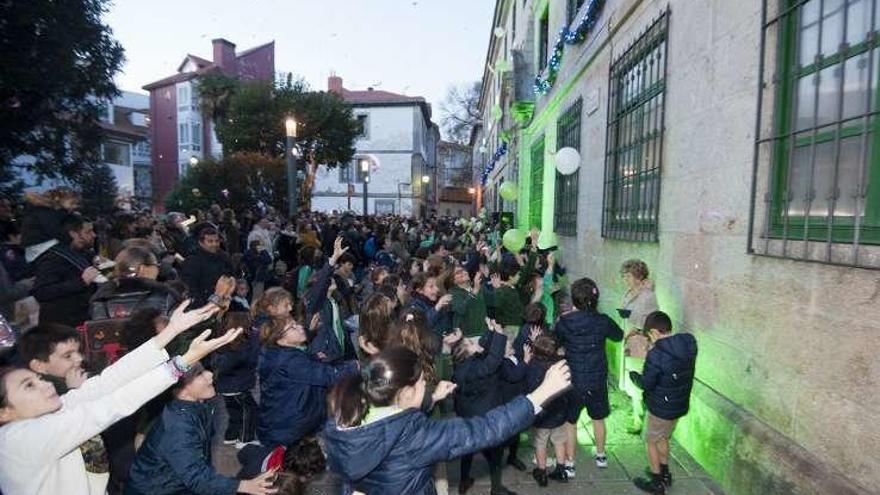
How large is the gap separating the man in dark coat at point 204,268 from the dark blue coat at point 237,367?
1.23 metres

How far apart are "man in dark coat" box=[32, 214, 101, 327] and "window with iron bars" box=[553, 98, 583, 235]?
646cm

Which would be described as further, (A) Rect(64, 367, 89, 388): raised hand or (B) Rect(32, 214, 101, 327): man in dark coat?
(B) Rect(32, 214, 101, 327): man in dark coat

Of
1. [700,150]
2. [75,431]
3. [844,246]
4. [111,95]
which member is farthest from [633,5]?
[111,95]

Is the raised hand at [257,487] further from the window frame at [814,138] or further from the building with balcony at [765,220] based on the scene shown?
the window frame at [814,138]

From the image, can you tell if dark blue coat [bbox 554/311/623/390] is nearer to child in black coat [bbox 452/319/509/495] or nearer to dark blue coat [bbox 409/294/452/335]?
child in black coat [bbox 452/319/509/495]

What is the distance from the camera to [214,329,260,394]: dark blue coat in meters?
4.20

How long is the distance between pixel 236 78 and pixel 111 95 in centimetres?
2593

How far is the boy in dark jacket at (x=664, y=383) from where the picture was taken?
12.0 ft

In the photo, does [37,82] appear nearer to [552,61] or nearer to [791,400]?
[552,61]

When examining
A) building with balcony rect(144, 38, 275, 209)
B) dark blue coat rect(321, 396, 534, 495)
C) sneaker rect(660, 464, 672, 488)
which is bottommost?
sneaker rect(660, 464, 672, 488)

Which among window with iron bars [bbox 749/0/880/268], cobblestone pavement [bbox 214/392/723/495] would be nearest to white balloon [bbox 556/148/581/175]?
cobblestone pavement [bbox 214/392/723/495]

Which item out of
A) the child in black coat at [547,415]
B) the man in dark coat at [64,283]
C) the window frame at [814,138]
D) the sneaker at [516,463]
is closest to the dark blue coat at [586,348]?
the child in black coat at [547,415]

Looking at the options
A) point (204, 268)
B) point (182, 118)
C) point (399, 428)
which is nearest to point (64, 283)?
point (204, 268)

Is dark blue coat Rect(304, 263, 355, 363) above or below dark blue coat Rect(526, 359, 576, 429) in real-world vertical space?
above
